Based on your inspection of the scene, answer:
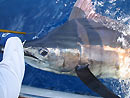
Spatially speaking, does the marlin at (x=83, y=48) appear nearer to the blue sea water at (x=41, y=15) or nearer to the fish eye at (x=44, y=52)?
the fish eye at (x=44, y=52)

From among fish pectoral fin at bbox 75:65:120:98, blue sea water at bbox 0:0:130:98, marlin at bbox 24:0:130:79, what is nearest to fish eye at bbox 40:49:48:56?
marlin at bbox 24:0:130:79

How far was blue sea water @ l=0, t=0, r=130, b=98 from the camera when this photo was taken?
2205 millimetres

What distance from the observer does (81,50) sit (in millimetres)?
1718

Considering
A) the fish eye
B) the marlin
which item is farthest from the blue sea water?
the fish eye

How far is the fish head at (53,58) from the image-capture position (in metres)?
1.62

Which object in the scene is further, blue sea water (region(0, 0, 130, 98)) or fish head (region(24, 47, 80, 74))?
blue sea water (region(0, 0, 130, 98))

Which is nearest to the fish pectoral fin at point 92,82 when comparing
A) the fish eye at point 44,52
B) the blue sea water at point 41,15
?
the fish eye at point 44,52

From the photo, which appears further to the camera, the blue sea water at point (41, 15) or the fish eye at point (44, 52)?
the blue sea water at point (41, 15)

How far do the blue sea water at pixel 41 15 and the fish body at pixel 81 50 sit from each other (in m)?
0.49

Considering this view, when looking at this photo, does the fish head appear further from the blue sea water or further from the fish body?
the blue sea water

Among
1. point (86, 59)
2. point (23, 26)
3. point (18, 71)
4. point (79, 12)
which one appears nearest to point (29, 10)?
point (23, 26)

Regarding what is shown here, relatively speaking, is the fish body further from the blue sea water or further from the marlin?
the blue sea water

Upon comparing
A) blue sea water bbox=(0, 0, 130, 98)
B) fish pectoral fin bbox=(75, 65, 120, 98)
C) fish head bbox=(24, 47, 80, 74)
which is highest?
blue sea water bbox=(0, 0, 130, 98)

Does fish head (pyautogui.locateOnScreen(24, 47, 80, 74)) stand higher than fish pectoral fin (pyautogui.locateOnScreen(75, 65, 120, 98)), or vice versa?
fish head (pyautogui.locateOnScreen(24, 47, 80, 74))
